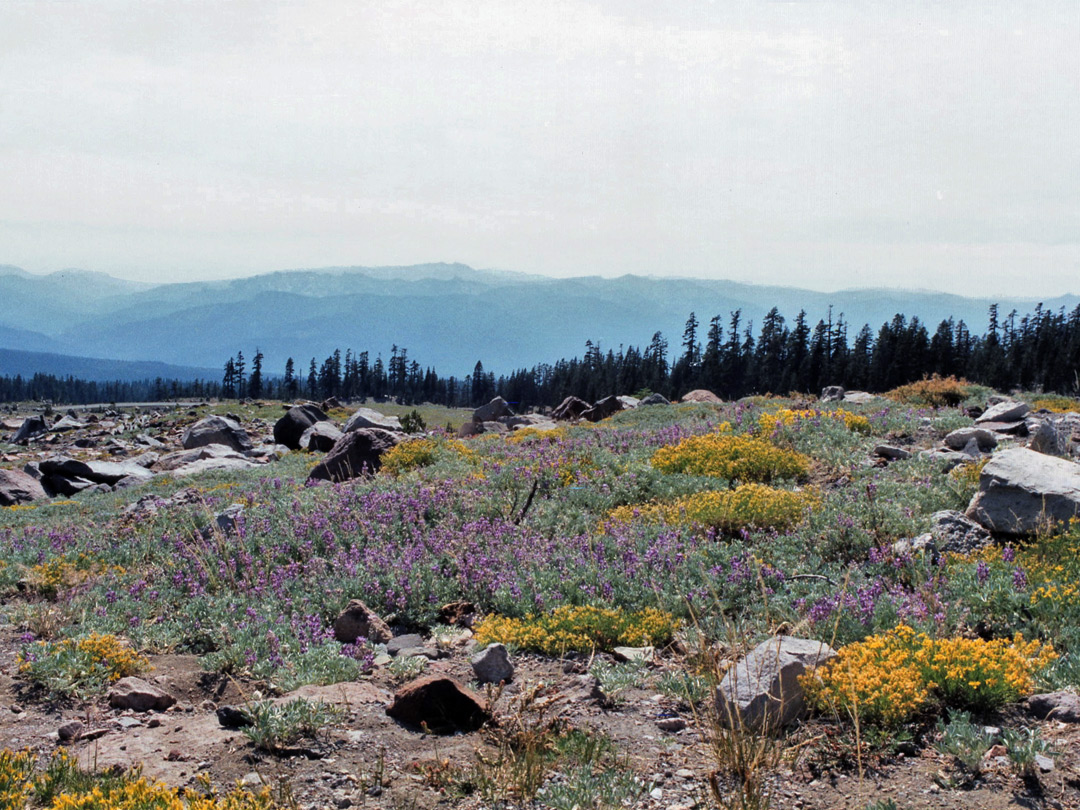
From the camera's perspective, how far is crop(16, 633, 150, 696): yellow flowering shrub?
574 cm

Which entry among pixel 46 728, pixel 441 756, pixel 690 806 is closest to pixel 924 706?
pixel 690 806

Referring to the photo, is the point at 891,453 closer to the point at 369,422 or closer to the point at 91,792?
the point at 91,792

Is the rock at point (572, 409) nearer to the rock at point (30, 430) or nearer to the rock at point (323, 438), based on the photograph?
the rock at point (323, 438)

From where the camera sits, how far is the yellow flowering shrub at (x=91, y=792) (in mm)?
3635

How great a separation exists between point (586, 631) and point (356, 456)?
11.9 meters

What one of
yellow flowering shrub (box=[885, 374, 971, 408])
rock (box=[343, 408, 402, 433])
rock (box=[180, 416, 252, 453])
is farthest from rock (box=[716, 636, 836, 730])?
rock (box=[180, 416, 252, 453])

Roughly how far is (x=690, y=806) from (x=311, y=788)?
2203mm

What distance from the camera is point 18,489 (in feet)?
78.0

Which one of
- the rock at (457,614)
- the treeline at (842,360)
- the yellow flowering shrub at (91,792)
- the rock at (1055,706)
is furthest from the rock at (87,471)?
the treeline at (842,360)

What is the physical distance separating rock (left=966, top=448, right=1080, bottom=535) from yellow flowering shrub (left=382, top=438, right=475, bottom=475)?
10077mm

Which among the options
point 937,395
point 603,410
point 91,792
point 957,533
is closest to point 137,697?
point 91,792

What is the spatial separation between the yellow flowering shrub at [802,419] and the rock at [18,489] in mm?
22340

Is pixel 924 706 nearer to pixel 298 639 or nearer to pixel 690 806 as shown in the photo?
pixel 690 806

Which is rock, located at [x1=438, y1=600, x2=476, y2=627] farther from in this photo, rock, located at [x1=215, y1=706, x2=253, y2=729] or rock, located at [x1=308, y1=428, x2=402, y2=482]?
rock, located at [x1=308, y1=428, x2=402, y2=482]
